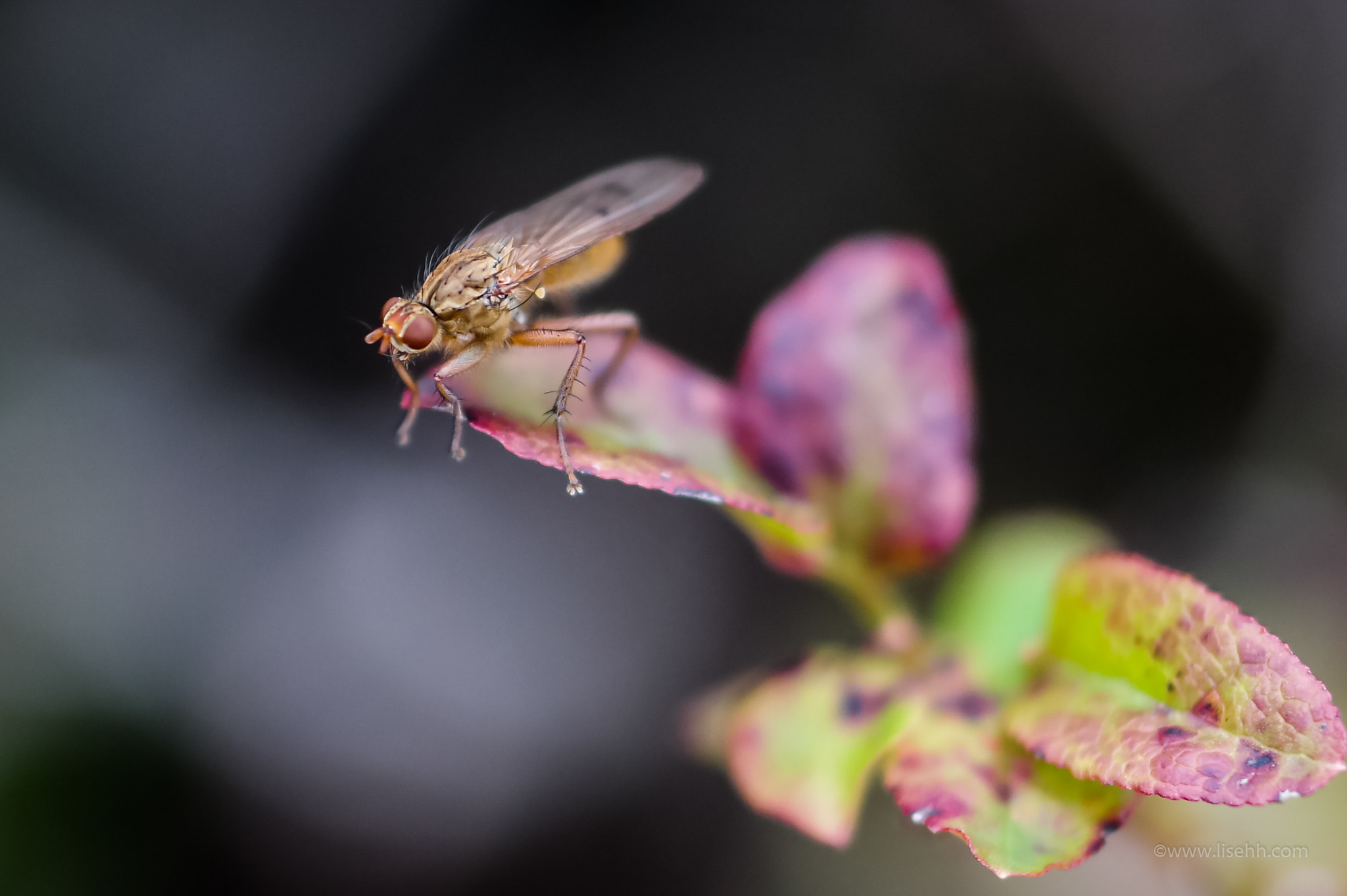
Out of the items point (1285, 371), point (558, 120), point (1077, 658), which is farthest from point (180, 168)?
point (1285, 371)

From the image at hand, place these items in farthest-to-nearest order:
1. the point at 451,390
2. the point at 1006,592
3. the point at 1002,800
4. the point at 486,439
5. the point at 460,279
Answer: the point at 486,439, the point at 1006,592, the point at 460,279, the point at 451,390, the point at 1002,800

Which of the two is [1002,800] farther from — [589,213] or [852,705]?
[589,213]

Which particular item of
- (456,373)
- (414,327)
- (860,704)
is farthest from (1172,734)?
(414,327)

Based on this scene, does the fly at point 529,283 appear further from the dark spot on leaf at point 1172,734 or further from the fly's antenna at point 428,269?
the dark spot on leaf at point 1172,734

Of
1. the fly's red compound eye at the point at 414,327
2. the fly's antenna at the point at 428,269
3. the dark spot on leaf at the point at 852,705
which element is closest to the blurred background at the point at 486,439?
the fly's antenna at the point at 428,269

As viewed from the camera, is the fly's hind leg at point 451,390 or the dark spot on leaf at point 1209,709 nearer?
the dark spot on leaf at point 1209,709

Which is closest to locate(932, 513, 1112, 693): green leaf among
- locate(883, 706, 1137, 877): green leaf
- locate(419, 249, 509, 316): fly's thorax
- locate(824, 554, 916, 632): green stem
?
locate(824, 554, 916, 632): green stem

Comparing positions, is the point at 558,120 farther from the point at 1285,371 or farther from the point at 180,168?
the point at 1285,371
